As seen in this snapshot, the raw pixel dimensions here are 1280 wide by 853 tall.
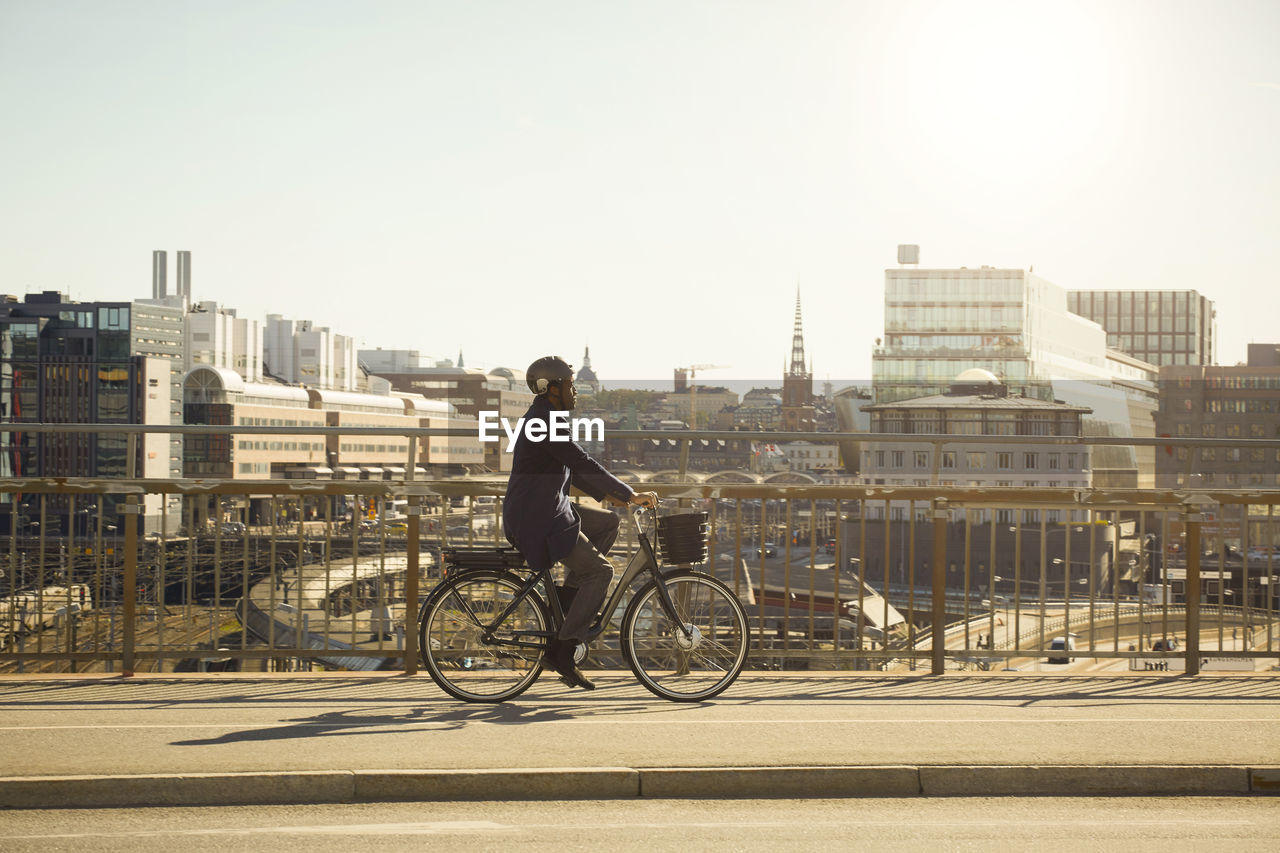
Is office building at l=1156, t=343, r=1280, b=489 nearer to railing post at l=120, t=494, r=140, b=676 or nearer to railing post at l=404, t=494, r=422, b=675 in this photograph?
railing post at l=404, t=494, r=422, b=675

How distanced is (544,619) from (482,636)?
365mm

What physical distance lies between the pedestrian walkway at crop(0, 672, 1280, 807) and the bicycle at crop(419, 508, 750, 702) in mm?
157

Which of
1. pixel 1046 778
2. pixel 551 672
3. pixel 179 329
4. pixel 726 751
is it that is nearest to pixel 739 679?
pixel 551 672

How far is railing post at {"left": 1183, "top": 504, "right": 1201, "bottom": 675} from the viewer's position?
8.73 meters

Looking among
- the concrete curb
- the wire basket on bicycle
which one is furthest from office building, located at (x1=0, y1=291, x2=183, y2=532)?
the concrete curb

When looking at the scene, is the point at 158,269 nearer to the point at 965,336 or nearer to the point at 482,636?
the point at 965,336

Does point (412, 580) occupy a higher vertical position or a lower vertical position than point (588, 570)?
lower

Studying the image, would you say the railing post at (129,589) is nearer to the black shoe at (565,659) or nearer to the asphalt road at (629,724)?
the asphalt road at (629,724)

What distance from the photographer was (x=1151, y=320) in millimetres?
193000

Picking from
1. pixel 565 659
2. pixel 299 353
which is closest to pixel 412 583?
pixel 565 659

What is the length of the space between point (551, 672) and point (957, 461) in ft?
220

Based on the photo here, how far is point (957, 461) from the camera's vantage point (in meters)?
72.9

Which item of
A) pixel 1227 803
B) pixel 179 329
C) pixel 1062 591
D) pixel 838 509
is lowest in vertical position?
pixel 1227 803

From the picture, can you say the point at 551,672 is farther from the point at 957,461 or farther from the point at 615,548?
the point at 957,461
